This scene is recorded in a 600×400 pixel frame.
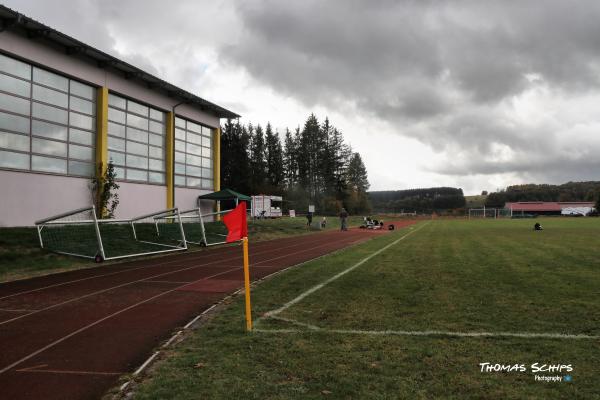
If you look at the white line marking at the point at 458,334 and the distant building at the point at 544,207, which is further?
the distant building at the point at 544,207

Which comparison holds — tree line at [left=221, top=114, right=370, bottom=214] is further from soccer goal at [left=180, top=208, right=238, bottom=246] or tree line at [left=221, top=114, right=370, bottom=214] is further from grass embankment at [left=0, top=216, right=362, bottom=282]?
grass embankment at [left=0, top=216, right=362, bottom=282]

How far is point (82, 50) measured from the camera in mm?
20172

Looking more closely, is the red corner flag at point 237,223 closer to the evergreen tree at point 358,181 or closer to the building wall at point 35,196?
the building wall at point 35,196

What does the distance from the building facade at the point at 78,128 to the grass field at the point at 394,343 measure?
1365 cm

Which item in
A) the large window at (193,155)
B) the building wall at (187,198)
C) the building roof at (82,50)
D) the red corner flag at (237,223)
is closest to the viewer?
the red corner flag at (237,223)

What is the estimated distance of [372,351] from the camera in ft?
15.7

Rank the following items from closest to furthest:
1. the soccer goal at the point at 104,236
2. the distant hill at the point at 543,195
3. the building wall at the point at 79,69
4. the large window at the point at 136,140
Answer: the soccer goal at the point at 104,236 < the building wall at the point at 79,69 < the large window at the point at 136,140 < the distant hill at the point at 543,195

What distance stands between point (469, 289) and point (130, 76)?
2178 cm

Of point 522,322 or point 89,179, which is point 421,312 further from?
point 89,179

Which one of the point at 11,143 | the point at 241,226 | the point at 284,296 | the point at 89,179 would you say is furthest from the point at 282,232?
the point at 241,226

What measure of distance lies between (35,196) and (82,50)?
7248 mm

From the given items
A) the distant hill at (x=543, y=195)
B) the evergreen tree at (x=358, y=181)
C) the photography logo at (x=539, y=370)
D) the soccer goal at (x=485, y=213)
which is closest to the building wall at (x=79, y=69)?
the photography logo at (x=539, y=370)

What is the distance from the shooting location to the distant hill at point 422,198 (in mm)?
119562

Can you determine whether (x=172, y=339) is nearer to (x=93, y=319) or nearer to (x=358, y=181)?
(x=93, y=319)
